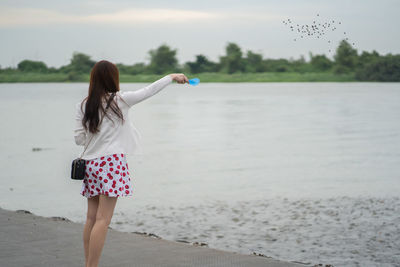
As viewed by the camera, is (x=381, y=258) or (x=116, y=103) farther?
(x=381, y=258)

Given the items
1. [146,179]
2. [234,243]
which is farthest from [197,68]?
[234,243]

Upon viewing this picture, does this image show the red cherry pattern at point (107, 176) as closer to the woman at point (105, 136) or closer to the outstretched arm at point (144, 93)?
the woman at point (105, 136)

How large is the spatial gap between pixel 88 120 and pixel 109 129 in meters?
0.17

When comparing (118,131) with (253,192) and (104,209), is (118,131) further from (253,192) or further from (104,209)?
(253,192)

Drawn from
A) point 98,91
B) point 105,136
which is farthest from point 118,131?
point 98,91

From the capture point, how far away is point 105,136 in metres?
4.51

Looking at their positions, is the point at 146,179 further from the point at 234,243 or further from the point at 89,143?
the point at 89,143

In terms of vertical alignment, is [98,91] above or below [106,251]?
above

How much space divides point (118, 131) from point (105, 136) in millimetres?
Answer: 101

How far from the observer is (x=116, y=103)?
4457 mm

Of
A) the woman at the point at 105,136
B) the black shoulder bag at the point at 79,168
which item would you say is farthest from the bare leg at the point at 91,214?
the black shoulder bag at the point at 79,168

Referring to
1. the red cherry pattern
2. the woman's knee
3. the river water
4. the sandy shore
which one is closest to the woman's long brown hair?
the red cherry pattern

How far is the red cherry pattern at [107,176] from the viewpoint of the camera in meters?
4.47

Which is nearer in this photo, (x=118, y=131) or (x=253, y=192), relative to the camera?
(x=118, y=131)
